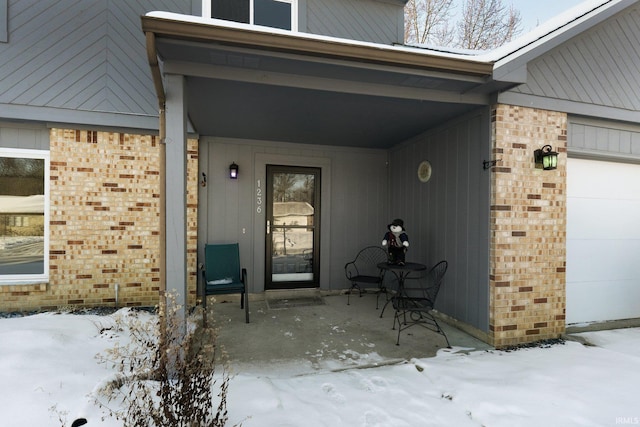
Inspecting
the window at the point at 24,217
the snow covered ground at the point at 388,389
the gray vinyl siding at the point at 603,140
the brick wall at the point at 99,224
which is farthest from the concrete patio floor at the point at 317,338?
the gray vinyl siding at the point at 603,140

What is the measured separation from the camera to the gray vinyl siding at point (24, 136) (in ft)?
12.2

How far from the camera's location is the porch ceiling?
2316mm

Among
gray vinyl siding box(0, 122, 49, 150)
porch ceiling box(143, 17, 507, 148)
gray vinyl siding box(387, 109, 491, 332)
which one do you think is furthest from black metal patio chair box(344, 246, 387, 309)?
gray vinyl siding box(0, 122, 49, 150)

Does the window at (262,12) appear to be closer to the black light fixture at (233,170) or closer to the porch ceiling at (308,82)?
the porch ceiling at (308,82)

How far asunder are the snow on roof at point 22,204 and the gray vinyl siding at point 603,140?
20.8 ft

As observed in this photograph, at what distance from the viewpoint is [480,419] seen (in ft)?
6.72

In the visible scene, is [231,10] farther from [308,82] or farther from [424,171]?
[424,171]

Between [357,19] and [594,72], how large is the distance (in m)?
3.20

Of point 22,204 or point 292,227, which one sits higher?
point 22,204

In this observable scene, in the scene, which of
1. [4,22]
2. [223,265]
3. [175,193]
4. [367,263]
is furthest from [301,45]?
[4,22]

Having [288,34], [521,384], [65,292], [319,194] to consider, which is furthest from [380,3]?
[65,292]

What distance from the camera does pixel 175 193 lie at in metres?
2.43

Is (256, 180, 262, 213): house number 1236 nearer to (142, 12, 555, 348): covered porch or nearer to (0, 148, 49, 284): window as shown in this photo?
(142, 12, 555, 348): covered porch

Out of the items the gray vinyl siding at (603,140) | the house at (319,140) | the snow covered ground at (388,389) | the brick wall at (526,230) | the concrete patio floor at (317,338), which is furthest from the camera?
A: the gray vinyl siding at (603,140)
